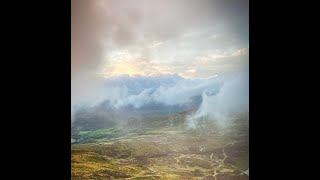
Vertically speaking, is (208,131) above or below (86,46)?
below

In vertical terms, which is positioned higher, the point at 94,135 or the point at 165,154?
the point at 94,135

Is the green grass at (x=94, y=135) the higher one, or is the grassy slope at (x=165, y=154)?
the green grass at (x=94, y=135)

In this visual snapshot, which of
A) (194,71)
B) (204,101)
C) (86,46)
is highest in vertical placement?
(86,46)

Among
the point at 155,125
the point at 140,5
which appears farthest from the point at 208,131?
the point at 140,5

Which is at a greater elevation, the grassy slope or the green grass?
the green grass

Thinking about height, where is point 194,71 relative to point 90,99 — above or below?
above
